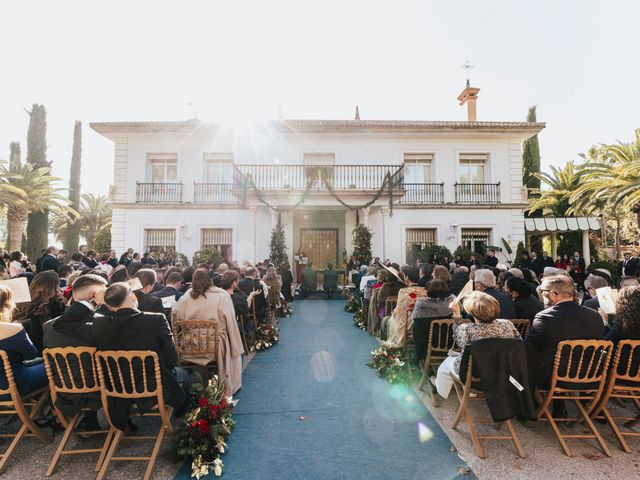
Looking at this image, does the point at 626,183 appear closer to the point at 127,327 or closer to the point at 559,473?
the point at 559,473

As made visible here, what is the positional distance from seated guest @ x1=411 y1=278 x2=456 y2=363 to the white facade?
10.3 metres

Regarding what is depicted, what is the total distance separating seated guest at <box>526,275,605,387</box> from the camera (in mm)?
3158

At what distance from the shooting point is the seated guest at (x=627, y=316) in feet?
10.3

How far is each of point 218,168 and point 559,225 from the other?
1696 centimetres

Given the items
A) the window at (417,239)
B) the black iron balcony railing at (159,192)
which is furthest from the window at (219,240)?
the window at (417,239)

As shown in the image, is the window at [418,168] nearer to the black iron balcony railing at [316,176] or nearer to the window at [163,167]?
the black iron balcony railing at [316,176]

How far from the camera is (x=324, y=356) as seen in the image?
5.79m

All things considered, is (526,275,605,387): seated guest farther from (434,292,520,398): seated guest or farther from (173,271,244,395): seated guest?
(173,271,244,395): seated guest

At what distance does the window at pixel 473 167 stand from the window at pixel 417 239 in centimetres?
296

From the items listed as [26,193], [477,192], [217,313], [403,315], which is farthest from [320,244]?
[26,193]

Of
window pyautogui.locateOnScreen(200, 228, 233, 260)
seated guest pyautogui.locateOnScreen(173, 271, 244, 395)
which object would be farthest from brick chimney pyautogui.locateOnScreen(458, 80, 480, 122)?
seated guest pyautogui.locateOnScreen(173, 271, 244, 395)

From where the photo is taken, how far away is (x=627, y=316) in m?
3.18

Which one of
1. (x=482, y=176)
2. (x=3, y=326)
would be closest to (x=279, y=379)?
(x=3, y=326)

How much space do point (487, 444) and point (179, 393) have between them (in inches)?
110
